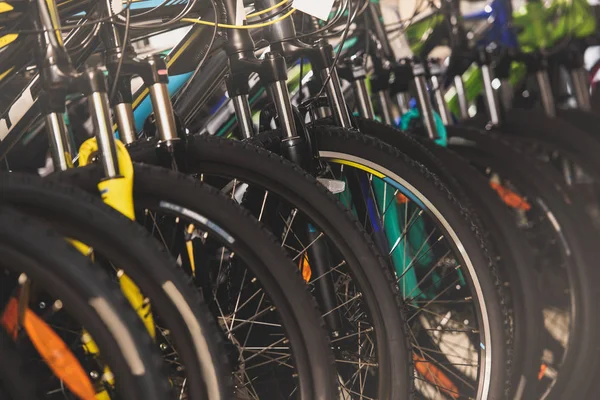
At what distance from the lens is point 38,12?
1.11m

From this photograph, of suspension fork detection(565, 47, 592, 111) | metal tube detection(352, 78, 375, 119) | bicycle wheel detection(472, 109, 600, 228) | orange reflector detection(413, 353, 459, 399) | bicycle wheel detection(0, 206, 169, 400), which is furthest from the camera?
suspension fork detection(565, 47, 592, 111)

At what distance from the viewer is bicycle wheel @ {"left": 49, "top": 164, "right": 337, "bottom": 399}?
41.1 inches

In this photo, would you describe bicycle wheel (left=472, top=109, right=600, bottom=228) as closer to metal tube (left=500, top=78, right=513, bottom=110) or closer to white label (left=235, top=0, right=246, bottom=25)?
metal tube (left=500, top=78, right=513, bottom=110)

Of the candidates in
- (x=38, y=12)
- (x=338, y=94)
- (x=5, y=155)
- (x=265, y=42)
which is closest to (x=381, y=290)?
(x=338, y=94)

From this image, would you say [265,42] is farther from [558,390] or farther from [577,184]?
[577,184]

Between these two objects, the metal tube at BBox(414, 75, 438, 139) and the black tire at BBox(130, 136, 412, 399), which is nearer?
the black tire at BBox(130, 136, 412, 399)

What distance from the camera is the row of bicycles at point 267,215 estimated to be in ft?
3.04

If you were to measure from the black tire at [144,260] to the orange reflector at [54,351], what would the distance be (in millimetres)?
115

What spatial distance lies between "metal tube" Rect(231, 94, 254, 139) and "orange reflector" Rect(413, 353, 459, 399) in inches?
25.0

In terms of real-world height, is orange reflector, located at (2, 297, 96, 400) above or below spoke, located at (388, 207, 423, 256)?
above

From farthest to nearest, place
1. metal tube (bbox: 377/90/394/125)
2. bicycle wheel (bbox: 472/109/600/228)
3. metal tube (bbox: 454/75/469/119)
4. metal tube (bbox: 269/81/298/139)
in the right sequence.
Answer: metal tube (bbox: 454/75/469/119) < bicycle wheel (bbox: 472/109/600/228) < metal tube (bbox: 377/90/394/125) < metal tube (bbox: 269/81/298/139)

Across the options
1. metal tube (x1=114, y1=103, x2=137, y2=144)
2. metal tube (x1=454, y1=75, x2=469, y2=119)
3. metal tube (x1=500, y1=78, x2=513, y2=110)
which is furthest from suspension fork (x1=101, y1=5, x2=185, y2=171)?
metal tube (x1=500, y1=78, x2=513, y2=110)

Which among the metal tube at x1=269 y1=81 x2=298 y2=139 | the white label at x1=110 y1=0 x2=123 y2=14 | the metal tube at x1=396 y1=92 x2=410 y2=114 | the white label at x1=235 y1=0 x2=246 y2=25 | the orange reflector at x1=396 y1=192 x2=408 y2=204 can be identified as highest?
the white label at x1=110 y1=0 x2=123 y2=14

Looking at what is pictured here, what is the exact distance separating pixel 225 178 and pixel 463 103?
1139mm
